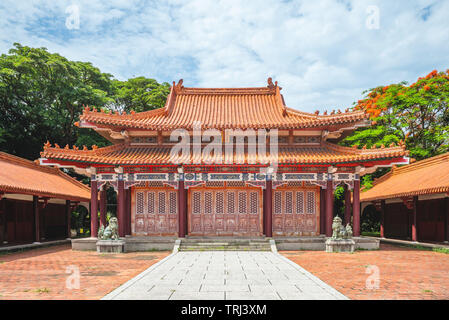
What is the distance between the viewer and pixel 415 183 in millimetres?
17859

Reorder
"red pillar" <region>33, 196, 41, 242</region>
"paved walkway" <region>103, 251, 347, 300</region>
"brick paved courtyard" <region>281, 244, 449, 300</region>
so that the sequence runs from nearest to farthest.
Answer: "paved walkway" <region>103, 251, 347, 300</region> < "brick paved courtyard" <region>281, 244, 449, 300</region> < "red pillar" <region>33, 196, 41, 242</region>

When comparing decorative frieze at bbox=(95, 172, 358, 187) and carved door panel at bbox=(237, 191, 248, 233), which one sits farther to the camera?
carved door panel at bbox=(237, 191, 248, 233)

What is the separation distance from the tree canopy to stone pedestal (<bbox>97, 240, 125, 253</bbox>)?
49.7 ft

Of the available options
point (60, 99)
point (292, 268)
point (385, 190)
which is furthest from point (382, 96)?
point (60, 99)

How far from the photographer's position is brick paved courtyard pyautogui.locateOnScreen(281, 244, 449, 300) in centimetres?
750

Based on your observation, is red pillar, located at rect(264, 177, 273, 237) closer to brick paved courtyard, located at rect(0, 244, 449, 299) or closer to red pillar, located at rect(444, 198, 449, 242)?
brick paved courtyard, located at rect(0, 244, 449, 299)

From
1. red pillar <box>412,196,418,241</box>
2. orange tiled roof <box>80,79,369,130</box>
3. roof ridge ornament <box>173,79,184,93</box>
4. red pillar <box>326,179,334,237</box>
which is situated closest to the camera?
red pillar <box>326,179,334,237</box>

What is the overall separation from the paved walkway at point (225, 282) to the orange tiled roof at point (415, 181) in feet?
27.8

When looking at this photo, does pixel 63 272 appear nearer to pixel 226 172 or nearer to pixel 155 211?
pixel 155 211

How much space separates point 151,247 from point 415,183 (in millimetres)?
13244

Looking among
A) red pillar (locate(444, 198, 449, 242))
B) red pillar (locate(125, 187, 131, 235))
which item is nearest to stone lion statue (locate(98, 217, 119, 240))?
red pillar (locate(125, 187, 131, 235))

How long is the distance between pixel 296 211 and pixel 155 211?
22.4ft

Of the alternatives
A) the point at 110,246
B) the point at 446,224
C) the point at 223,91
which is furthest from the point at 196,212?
the point at 446,224
